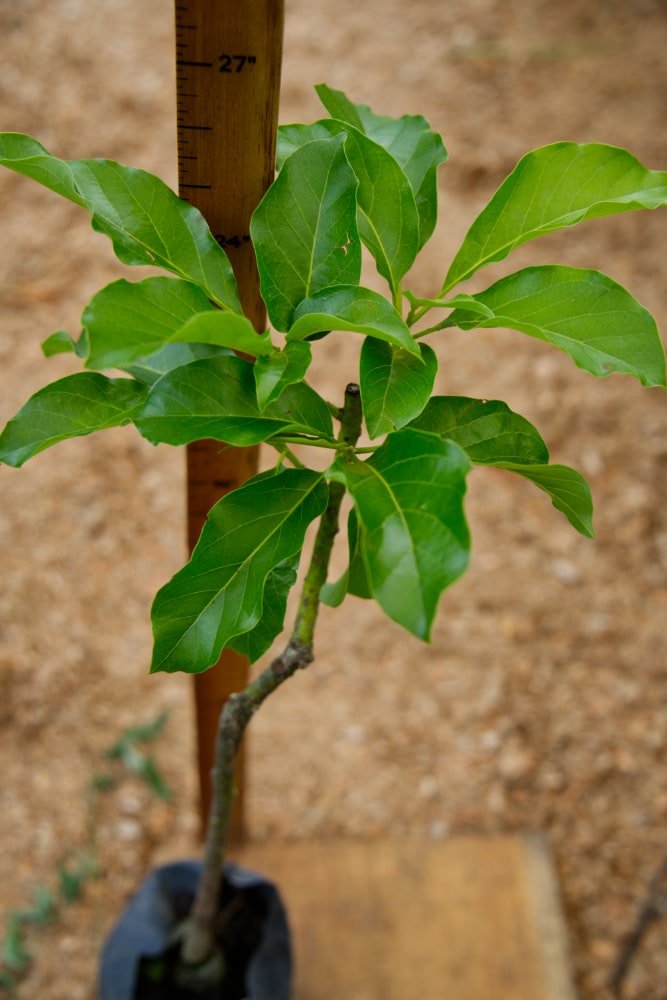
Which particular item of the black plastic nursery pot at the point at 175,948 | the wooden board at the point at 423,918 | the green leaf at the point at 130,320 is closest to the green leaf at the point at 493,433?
the green leaf at the point at 130,320

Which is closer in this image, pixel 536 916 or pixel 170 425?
pixel 170 425

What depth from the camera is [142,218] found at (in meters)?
0.72

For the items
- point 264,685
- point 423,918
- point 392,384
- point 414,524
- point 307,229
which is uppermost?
point 307,229

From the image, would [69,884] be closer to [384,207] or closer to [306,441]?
[306,441]

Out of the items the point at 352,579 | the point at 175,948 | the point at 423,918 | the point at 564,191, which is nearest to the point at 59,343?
the point at 352,579

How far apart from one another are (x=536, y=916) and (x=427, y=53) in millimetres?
2788

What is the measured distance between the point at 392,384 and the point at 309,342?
8 centimetres

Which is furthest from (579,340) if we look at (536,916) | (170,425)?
(536,916)

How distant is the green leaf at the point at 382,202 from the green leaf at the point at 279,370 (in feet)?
0.41

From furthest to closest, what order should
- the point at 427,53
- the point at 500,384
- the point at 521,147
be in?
the point at 427,53, the point at 521,147, the point at 500,384

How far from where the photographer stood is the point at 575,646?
1964 millimetres

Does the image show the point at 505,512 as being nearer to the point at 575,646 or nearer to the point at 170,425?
the point at 575,646

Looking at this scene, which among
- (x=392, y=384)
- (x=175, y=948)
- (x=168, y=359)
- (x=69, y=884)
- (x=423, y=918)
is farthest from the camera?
(x=69, y=884)

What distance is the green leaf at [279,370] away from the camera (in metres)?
0.66
